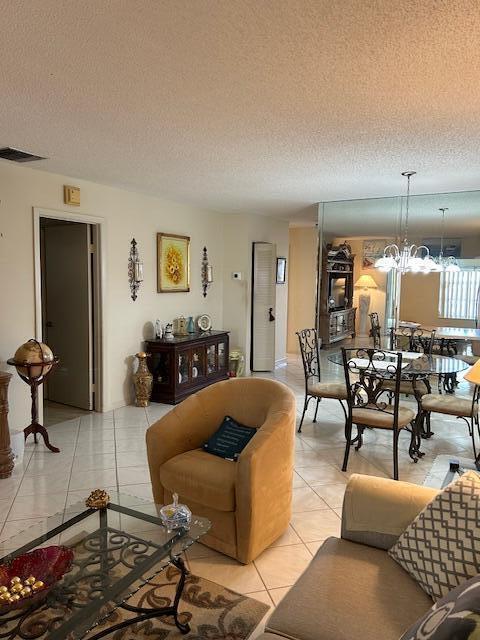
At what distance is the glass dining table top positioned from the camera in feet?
12.6

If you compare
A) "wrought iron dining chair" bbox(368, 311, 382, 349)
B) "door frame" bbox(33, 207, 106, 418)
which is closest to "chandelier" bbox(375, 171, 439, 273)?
"wrought iron dining chair" bbox(368, 311, 382, 349)

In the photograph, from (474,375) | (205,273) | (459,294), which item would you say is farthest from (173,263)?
(474,375)

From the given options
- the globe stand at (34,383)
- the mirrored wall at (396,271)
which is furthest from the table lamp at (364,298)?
the globe stand at (34,383)

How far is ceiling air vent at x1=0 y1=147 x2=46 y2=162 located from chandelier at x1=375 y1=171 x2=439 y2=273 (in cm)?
306

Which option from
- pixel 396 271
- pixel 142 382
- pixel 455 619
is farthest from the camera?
pixel 396 271

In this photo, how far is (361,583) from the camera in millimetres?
A: 1621

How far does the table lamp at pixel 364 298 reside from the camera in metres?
5.86

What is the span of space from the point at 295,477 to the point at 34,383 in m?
2.29

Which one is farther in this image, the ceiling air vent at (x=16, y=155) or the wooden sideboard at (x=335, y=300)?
the wooden sideboard at (x=335, y=300)

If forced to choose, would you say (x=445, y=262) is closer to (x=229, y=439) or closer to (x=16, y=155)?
(x=229, y=439)

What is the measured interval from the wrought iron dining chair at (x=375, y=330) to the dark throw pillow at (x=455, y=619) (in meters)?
4.40

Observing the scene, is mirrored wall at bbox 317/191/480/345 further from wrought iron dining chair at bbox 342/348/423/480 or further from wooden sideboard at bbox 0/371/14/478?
wooden sideboard at bbox 0/371/14/478

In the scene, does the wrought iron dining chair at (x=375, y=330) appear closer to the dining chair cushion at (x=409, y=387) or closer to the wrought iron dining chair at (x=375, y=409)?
the dining chair cushion at (x=409, y=387)

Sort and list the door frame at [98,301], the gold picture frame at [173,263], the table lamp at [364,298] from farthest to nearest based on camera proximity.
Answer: the table lamp at [364,298] → the gold picture frame at [173,263] → the door frame at [98,301]
